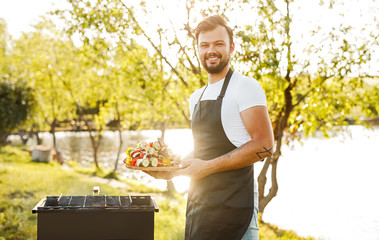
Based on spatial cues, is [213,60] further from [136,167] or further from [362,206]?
[362,206]

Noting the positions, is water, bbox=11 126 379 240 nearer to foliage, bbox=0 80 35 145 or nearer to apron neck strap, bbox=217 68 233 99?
apron neck strap, bbox=217 68 233 99

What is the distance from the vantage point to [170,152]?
2.86m

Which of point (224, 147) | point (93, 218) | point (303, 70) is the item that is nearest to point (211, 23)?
point (224, 147)

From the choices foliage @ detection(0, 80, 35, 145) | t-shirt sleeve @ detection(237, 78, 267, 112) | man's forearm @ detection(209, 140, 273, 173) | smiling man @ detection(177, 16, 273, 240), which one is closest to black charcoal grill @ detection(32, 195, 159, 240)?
smiling man @ detection(177, 16, 273, 240)

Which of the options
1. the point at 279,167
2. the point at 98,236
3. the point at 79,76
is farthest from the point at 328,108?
the point at 279,167

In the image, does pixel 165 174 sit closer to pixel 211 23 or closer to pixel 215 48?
pixel 215 48

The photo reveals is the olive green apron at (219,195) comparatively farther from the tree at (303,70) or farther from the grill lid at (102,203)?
the tree at (303,70)

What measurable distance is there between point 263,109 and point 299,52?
541 cm

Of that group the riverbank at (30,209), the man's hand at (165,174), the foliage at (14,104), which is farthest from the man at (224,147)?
the foliage at (14,104)

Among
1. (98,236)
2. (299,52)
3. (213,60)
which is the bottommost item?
(98,236)

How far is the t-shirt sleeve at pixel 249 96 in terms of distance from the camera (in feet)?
7.06

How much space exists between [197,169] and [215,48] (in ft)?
A: 2.48

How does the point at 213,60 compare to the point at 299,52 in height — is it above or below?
below

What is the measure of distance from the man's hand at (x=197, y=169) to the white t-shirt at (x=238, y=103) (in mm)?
211
